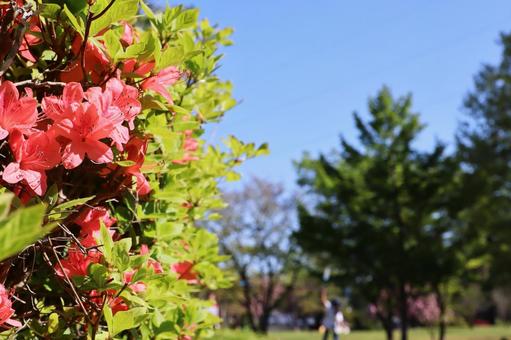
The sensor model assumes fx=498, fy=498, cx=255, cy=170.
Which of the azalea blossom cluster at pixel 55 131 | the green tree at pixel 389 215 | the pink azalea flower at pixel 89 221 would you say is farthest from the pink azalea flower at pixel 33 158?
the green tree at pixel 389 215

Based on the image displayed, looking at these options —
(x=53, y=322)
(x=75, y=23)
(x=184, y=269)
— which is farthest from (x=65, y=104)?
(x=184, y=269)

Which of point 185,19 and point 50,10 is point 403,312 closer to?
point 185,19

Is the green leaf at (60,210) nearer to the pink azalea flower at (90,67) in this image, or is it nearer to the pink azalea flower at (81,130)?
the pink azalea flower at (81,130)

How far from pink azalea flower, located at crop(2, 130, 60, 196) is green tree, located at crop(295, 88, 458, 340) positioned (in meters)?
19.1

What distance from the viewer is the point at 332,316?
12.9m

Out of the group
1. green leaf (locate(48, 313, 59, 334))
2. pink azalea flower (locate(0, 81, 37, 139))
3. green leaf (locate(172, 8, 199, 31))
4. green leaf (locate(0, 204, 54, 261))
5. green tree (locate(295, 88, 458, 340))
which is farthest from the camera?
green tree (locate(295, 88, 458, 340))

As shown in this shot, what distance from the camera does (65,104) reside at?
1.03 metres

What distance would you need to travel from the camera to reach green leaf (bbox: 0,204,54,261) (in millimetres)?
457

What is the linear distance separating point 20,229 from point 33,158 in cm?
59

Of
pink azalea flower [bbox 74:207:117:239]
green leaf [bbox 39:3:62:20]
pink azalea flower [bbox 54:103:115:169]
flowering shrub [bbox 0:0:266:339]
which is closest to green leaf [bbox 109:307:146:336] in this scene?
flowering shrub [bbox 0:0:266:339]

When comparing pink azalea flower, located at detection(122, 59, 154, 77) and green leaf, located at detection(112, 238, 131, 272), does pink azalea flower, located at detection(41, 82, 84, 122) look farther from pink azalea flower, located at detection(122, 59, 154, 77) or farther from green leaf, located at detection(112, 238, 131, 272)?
green leaf, located at detection(112, 238, 131, 272)

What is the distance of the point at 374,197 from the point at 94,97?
19.5 m

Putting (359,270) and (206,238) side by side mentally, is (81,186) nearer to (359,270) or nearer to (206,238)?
(206,238)

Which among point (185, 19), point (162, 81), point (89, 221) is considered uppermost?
point (185, 19)
